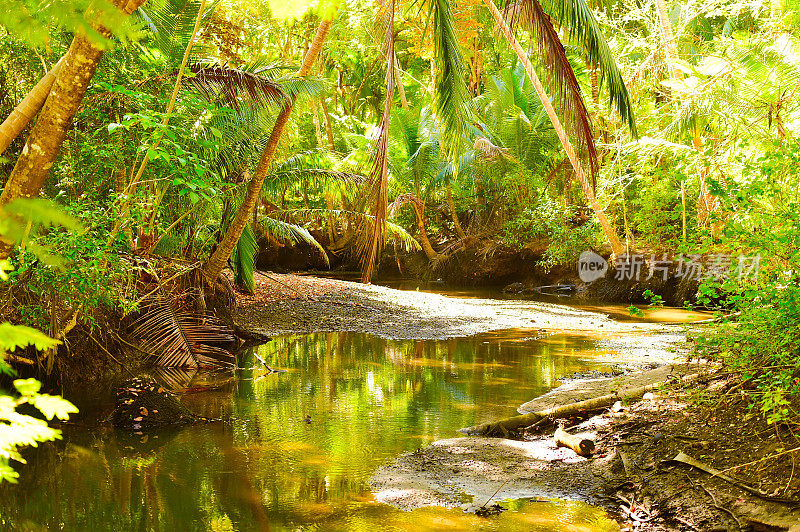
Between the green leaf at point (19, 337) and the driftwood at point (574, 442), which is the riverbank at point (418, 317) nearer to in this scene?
the driftwood at point (574, 442)

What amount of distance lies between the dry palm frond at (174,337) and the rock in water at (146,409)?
2164 millimetres

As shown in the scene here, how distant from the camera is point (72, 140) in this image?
715 centimetres

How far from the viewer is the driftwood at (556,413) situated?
18.4 ft

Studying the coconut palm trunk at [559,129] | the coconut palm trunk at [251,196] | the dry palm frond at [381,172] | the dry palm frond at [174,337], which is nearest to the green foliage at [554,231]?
the coconut palm trunk at [559,129]

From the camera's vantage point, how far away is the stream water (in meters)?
4.03

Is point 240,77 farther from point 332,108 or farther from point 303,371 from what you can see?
point 332,108

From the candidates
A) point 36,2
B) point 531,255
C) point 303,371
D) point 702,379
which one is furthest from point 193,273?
point 531,255

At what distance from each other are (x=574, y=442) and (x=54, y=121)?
4.03 meters

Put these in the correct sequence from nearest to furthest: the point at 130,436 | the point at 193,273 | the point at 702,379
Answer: the point at 702,379 < the point at 130,436 < the point at 193,273

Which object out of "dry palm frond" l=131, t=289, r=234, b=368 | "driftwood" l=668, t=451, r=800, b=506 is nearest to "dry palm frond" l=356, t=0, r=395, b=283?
"dry palm frond" l=131, t=289, r=234, b=368

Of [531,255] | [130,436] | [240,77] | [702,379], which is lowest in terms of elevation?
[130,436]

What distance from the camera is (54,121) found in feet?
9.30

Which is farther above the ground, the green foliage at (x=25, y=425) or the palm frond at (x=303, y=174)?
the palm frond at (x=303, y=174)

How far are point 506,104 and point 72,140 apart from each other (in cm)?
1648
